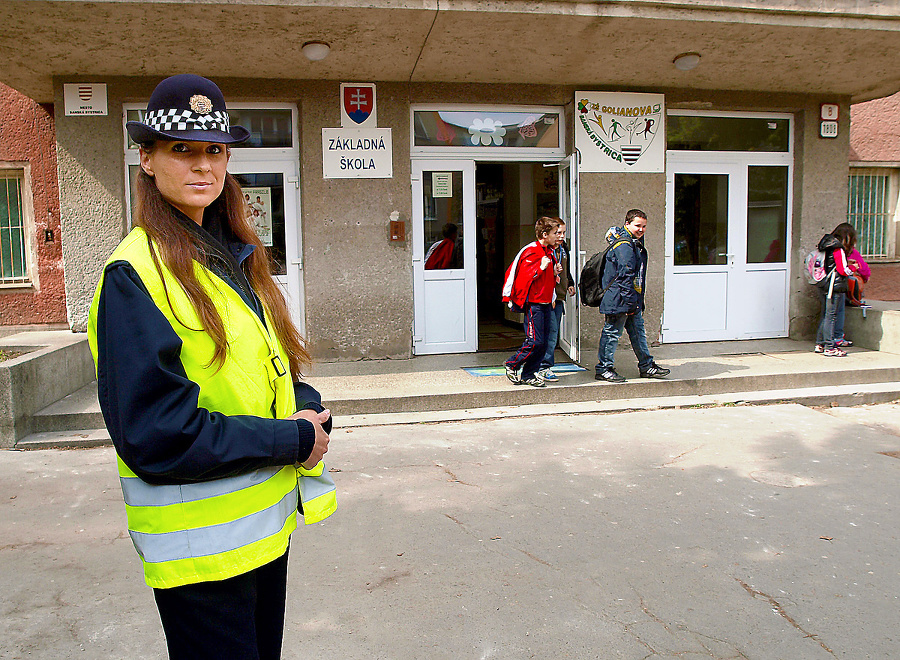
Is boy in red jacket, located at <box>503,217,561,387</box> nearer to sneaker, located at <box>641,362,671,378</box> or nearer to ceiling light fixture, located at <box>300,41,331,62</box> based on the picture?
sneaker, located at <box>641,362,671,378</box>

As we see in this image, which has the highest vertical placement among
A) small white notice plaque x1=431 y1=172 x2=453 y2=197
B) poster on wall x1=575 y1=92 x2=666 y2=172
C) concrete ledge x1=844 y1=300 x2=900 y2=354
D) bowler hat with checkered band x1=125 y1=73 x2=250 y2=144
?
poster on wall x1=575 y1=92 x2=666 y2=172

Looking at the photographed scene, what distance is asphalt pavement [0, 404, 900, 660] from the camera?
3.21 metres

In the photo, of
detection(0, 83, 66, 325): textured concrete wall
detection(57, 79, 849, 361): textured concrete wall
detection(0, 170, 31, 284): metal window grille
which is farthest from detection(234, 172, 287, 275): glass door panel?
detection(0, 170, 31, 284): metal window grille

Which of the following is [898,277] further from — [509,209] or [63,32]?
[63,32]

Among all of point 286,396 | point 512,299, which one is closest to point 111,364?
point 286,396

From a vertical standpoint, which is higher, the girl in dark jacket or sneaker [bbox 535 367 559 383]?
the girl in dark jacket

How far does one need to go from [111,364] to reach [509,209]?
11.9 m

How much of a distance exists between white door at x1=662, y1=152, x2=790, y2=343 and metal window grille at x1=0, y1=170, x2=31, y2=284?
27.1 ft

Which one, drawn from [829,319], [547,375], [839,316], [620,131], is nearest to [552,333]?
[547,375]

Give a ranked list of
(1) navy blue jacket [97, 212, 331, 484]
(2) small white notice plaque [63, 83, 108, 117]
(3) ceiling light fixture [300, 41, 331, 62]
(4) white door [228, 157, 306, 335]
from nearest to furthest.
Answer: (1) navy blue jacket [97, 212, 331, 484]
(3) ceiling light fixture [300, 41, 331, 62]
(2) small white notice plaque [63, 83, 108, 117]
(4) white door [228, 157, 306, 335]

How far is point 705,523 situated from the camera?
4.46 m

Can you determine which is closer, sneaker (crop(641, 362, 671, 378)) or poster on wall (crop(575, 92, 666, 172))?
sneaker (crop(641, 362, 671, 378))

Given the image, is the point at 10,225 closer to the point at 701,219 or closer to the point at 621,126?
the point at 621,126

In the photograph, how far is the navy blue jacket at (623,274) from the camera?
760cm
